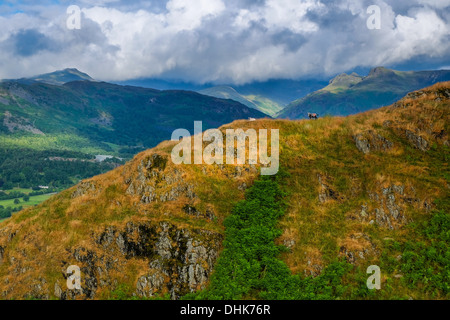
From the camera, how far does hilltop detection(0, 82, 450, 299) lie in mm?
23312

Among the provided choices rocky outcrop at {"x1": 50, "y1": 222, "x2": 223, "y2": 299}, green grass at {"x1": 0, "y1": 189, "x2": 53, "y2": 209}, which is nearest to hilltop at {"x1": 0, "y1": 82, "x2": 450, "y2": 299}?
rocky outcrop at {"x1": 50, "y1": 222, "x2": 223, "y2": 299}

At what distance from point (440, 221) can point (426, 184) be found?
14.9 feet

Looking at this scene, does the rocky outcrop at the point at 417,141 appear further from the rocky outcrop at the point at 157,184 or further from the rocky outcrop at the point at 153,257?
the rocky outcrop at the point at 157,184

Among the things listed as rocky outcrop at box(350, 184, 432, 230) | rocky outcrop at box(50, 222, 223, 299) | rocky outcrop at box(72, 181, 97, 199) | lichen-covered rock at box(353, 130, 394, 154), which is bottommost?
rocky outcrop at box(50, 222, 223, 299)

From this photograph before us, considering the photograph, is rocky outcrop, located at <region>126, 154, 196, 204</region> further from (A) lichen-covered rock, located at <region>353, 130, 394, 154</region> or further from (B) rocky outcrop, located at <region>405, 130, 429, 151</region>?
(B) rocky outcrop, located at <region>405, 130, 429, 151</region>

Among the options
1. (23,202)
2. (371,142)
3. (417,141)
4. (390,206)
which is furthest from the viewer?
(23,202)

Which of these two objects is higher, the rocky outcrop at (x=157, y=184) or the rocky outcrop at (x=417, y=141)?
the rocky outcrop at (x=417, y=141)

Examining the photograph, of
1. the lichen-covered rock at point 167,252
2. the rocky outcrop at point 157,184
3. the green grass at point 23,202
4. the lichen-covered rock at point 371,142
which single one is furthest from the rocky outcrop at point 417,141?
the green grass at point 23,202

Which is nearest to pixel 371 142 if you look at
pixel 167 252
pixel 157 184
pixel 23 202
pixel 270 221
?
pixel 270 221

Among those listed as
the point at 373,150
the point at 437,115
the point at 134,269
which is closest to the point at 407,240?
the point at 373,150

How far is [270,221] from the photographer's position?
90.8 ft

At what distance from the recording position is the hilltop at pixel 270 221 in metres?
23.3

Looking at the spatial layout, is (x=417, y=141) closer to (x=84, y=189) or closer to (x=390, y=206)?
(x=390, y=206)

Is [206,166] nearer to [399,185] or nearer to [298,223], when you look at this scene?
[298,223]
